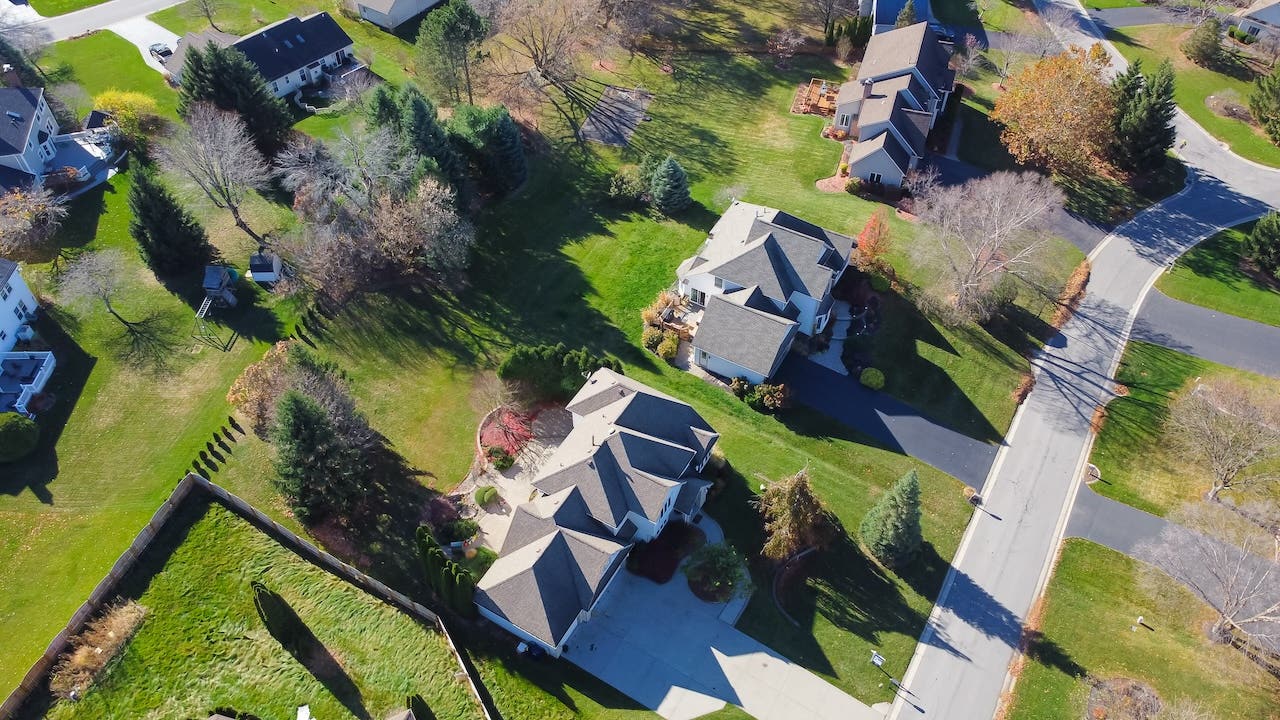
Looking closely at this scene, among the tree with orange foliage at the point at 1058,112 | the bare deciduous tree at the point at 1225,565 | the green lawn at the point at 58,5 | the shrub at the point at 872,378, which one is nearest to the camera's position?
the bare deciduous tree at the point at 1225,565

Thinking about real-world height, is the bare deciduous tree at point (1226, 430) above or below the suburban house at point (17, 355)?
above

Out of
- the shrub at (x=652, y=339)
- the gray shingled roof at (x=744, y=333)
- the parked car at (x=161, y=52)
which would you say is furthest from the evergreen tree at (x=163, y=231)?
the gray shingled roof at (x=744, y=333)

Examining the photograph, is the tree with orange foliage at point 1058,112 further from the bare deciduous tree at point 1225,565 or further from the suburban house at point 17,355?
the suburban house at point 17,355

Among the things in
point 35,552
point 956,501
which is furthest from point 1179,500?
point 35,552

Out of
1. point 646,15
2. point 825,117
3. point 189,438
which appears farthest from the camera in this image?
point 646,15

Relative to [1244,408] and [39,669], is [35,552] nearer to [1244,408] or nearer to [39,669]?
[39,669]

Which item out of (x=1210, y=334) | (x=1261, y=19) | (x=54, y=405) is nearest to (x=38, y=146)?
(x=54, y=405)
